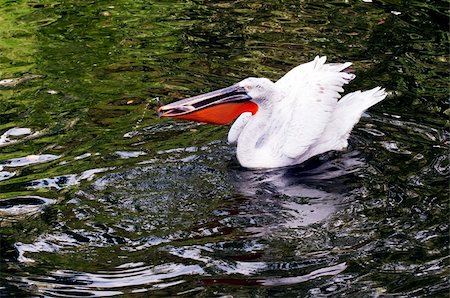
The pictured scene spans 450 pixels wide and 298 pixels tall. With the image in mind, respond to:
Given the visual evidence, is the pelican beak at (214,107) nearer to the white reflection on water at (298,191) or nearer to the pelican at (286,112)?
the pelican at (286,112)

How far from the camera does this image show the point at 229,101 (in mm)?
5008

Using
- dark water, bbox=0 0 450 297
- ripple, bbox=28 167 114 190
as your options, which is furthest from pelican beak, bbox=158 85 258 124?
ripple, bbox=28 167 114 190

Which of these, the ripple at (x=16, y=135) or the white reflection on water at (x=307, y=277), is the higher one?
the white reflection on water at (x=307, y=277)

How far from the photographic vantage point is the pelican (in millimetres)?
4840

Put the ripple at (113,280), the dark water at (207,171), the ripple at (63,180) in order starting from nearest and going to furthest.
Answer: the ripple at (113,280)
the dark water at (207,171)
the ripple at (63,180)

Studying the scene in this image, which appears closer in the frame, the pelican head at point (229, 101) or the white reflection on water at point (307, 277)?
the white reflection on water at point (307, 277)

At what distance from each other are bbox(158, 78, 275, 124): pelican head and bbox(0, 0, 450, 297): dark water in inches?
8.0

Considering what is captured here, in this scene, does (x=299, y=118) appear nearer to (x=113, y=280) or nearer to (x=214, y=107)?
(x=214, y=107)

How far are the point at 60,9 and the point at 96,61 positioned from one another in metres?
1.65

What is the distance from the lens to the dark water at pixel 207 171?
12.1 feet

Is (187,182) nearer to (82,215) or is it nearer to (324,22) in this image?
(82,215)

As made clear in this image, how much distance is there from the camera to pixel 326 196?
4.45 metres

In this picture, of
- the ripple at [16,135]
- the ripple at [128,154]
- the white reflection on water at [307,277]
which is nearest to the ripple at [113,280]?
the white reflection on water at [307,277]

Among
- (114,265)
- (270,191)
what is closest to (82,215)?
(114,265)
